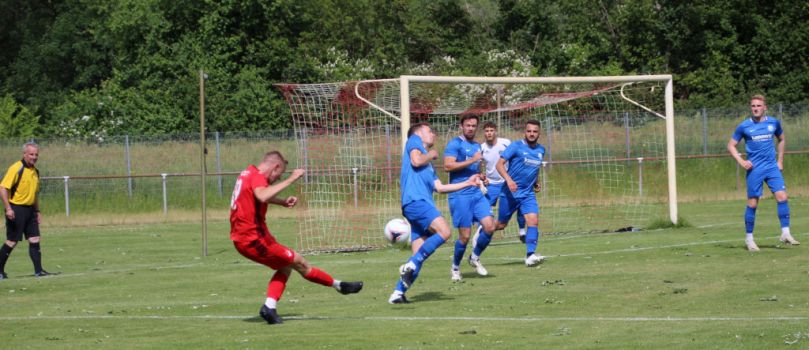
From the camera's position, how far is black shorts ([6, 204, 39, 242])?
18531 mm

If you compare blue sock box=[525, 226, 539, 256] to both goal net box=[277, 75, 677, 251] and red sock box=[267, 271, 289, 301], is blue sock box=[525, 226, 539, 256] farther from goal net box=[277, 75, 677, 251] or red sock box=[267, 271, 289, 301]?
red sock box=[267, 271, 289, 301]

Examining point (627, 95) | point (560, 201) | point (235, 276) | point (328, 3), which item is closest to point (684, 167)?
point (560, 201)

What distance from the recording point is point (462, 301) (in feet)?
43.3

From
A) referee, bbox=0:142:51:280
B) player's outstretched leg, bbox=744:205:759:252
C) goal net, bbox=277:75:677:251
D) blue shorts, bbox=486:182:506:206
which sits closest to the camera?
player's outstretched leg, bbox=744:205:759:252

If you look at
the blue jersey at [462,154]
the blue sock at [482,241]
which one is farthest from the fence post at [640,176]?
the blue sock at [482,241]

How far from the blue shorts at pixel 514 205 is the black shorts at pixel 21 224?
7.19 metres

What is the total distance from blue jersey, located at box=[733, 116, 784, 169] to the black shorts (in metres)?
10.8

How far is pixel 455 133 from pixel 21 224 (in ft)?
42.6

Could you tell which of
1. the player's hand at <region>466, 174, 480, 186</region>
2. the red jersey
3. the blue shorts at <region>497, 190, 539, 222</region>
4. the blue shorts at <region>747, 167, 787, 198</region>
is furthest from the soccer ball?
the blue shorts at <region>747, 167, 787, 198</region>

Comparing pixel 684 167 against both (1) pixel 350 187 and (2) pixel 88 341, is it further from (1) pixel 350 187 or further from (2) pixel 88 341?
(2) pixel 88 341

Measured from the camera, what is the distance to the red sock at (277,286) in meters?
11.9

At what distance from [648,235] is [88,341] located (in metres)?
12.7

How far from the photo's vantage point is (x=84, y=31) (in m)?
59.9

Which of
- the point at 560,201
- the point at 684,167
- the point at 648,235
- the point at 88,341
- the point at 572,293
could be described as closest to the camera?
the point at 88,341
